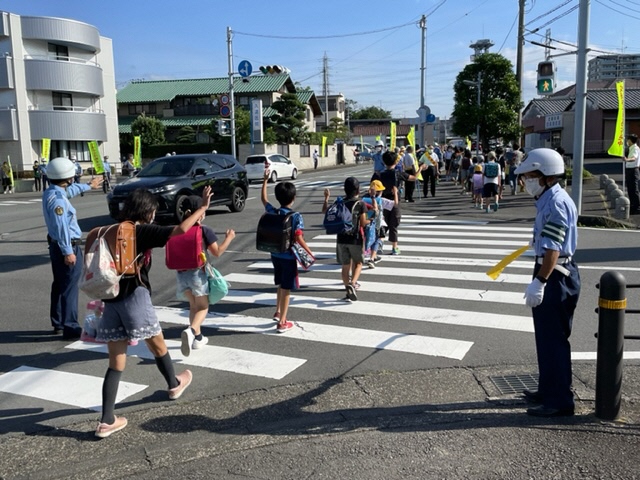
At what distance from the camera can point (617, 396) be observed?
386 centimetres

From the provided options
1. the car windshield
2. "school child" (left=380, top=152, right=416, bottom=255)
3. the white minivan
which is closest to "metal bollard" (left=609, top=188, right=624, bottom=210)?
"school child" (left=380, top=152, right=416, bottom=255)

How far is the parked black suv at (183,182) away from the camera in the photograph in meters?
13.4

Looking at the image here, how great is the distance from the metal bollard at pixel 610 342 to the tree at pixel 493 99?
34.6 metres

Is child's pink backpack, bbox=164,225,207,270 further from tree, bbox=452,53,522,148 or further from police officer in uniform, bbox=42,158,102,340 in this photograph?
tree, bbox=452,53,522,148

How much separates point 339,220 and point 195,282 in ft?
7.14

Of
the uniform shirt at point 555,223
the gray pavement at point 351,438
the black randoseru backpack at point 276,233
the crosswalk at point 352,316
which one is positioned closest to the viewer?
the gray pavement at point 351,438

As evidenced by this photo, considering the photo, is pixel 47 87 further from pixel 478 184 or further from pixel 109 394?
pixel 109 394

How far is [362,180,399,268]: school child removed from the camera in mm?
8664

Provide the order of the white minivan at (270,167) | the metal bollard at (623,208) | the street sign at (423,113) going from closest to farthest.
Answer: the metal bollard at (623,208), the street sign at (423,113), the white minivan at (270,167)

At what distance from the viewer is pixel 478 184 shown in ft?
54.2

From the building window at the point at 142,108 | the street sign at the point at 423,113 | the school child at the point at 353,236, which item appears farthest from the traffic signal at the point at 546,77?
the building window at the point at 142,108

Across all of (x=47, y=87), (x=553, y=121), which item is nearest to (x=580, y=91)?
(x=47, y=87)

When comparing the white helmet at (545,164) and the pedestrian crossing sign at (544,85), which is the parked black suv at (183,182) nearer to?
the pedestrian crossing sign at (544,85)

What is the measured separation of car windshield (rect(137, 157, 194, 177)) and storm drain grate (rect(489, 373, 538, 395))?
11.3 metres
